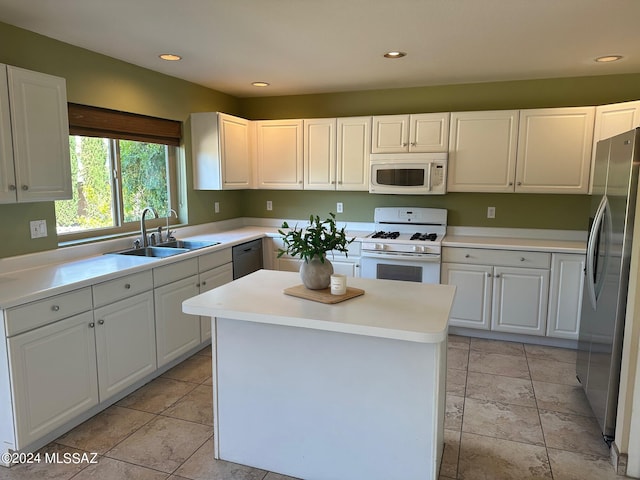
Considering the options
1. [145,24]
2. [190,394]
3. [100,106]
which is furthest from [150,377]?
[145,24]

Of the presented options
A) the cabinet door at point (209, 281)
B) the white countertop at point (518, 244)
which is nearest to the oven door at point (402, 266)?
the white countertop at point (518, 244)

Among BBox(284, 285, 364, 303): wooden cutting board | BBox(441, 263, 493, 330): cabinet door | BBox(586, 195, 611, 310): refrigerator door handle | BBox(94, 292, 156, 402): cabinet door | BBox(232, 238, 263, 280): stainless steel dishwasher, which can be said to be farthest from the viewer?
BBox(232, 238, 263, 280): stainless steel dishwasher

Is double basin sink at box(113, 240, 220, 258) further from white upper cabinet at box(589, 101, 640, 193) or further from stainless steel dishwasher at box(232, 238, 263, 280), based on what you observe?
white upper cabinet at box(589, 101, 640, 193)

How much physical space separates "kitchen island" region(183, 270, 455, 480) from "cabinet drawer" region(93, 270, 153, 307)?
85cm

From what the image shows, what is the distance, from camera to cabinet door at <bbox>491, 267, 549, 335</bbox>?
3680 mm

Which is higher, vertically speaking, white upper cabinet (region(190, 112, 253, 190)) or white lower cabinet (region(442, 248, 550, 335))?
white upper cabinet (region(190, 112, 253, 190))

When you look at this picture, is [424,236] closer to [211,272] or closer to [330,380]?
[211,272]

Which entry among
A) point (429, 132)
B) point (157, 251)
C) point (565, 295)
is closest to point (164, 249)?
point (157, 251)

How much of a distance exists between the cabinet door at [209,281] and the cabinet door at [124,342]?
22.5 inches

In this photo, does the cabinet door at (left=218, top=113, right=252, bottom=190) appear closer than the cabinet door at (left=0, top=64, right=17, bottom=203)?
No

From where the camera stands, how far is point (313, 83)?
4.20 meters

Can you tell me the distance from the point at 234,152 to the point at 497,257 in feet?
8.60

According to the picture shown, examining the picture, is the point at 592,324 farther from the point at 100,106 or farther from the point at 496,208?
the point at 100,106

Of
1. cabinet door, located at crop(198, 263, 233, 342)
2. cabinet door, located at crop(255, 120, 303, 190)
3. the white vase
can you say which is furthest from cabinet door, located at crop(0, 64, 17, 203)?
cabinet door, located at crop(255, 120, 303, 190)
